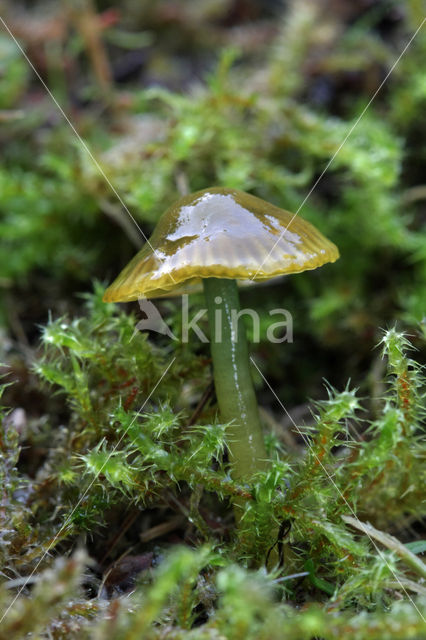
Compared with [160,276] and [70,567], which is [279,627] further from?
[160,276]

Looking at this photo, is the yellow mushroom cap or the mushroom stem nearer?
the yellow mushroom cap

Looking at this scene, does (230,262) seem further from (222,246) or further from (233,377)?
(233,377)

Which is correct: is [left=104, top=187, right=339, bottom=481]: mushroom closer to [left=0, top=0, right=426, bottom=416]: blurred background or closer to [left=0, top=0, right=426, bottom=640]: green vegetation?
[left=0, top=0, right=426, bottom=640]: green vegetation

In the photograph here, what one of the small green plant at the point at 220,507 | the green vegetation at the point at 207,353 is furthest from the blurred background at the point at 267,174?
the small green plant at the point at 220,507

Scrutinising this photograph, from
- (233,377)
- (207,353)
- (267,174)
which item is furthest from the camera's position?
(267,174)

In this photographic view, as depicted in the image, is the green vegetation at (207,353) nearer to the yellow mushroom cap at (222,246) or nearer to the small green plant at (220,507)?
the small green plant at (220,507)

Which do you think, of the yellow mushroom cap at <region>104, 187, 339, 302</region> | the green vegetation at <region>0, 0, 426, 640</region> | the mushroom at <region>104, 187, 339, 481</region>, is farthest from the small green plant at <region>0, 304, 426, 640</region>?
the yellow mushroom cap at <region>104, 187, 339, 302</region>

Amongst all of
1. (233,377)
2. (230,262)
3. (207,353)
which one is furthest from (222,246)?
Result: (207,353)

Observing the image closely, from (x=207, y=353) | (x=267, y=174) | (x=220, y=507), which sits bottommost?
(x=220, y=507)
